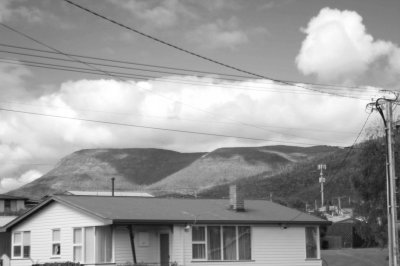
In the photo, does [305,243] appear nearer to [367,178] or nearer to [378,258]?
[367,178]

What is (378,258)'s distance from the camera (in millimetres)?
48688

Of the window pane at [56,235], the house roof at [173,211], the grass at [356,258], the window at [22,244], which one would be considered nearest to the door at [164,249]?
the house roof at [173,211]

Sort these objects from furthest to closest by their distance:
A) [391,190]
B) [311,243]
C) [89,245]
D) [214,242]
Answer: [311,243] → [214,242] → [89,245] → [391,190]

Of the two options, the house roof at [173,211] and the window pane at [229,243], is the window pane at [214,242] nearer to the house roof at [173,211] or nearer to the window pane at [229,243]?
the window pane at [229,243]

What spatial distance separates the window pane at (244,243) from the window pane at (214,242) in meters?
1.21

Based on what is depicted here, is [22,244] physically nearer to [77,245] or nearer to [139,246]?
[77,245]

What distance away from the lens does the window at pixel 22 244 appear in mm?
38250

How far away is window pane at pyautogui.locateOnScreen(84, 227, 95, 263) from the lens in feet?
110

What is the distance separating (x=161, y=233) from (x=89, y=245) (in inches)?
137

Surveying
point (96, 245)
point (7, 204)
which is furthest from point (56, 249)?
point (7, 204)

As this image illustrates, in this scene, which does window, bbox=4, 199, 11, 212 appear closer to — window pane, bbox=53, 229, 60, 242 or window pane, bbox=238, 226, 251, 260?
window pane, bbox=53, 229, 60, 242

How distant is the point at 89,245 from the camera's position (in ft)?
111

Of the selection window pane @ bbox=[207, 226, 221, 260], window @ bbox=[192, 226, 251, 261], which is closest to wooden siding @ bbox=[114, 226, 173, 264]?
window @ bbox=[192, 226, 251, 261]

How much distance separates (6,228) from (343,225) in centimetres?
3931
